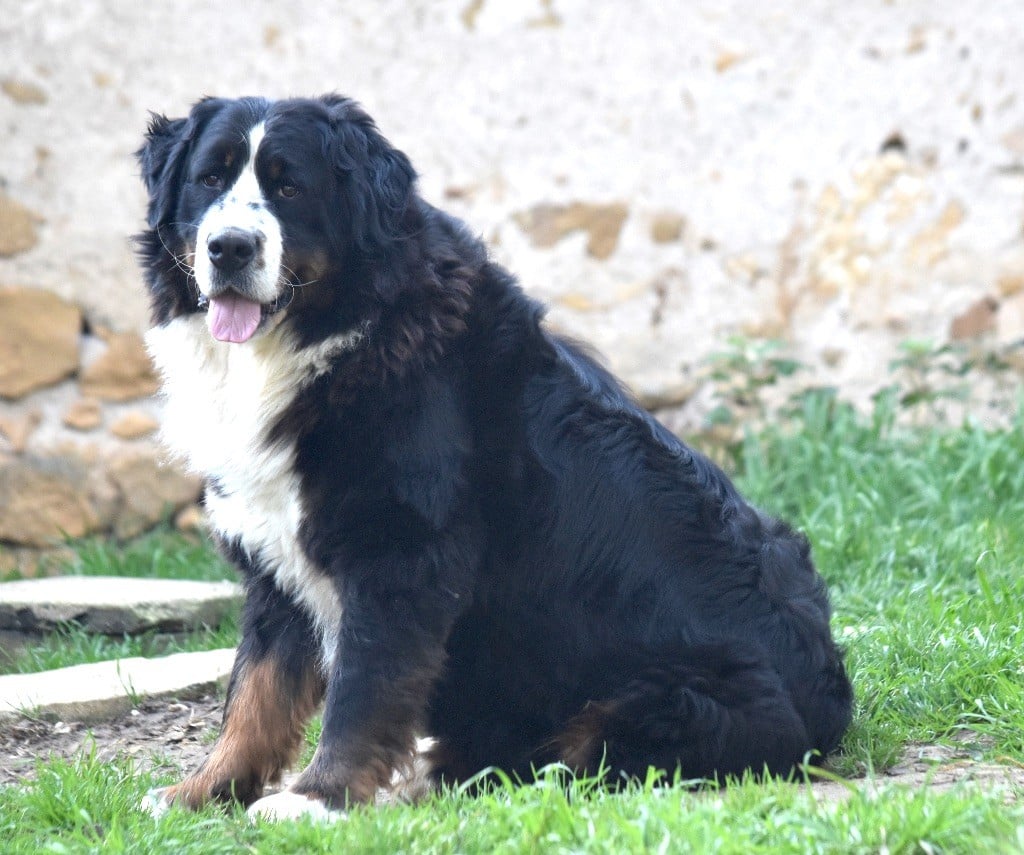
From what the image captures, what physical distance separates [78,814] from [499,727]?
102 cm

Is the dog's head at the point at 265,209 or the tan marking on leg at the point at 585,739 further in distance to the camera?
the dog's head at the point at 265,209

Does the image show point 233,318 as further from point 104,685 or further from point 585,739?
point 104,685

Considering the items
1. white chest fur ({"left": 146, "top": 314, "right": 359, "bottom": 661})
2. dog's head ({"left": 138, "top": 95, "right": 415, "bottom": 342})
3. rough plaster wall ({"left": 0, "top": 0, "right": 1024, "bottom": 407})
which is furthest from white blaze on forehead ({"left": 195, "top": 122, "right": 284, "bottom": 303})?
rough plaster wall ({"left": 0, "top": 0, "right": 1024, "bottom": 407})

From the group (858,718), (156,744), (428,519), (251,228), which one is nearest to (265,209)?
(251,228)

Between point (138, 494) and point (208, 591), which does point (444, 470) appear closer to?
point (208, 591)

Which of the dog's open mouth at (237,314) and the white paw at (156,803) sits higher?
the dog's open mouth at (237,314)

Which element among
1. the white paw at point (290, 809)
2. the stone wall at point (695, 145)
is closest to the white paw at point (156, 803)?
the white paw at point (290, 809)

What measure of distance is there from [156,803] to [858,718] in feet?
6.05

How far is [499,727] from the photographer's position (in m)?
3.24

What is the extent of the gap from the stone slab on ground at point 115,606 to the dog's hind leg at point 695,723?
2.24m

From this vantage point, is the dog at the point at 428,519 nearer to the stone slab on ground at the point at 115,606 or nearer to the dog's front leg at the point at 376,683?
the dog's front leg at the point at 376,683

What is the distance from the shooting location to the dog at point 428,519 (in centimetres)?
303

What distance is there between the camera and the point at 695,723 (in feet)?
9.77

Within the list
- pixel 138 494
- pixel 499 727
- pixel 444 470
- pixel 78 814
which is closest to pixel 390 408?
pixel 444 470
